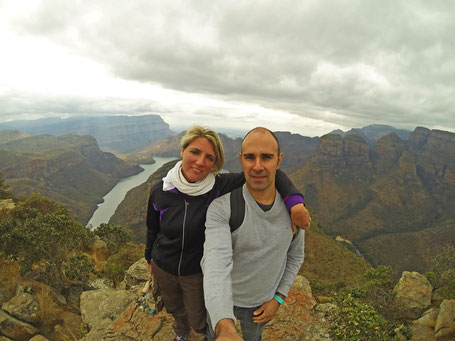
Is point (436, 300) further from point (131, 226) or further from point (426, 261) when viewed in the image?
point (426, 261)

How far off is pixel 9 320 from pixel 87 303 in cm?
170

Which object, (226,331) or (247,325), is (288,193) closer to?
(226,331)

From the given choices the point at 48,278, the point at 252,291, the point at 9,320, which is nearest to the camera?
the point at 252,291

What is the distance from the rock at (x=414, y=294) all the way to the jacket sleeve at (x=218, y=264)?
38.7 ft

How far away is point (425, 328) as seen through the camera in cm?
812

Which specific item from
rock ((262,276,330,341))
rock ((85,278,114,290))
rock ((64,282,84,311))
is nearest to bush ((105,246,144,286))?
rock ((85,278,114,290))

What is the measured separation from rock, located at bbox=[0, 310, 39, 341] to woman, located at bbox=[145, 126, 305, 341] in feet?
16.1

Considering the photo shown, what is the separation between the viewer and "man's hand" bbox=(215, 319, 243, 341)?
1881mm

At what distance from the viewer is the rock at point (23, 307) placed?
5.77 metres

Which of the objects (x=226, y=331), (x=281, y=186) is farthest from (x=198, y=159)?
(x=226, y=331)

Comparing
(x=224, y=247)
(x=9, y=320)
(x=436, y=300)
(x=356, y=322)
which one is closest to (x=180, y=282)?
(x=224, y=247)

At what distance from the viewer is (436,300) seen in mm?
11742

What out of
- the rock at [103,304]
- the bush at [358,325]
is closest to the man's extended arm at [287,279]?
the bush at [358,325]

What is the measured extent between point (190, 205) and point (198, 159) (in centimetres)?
63
